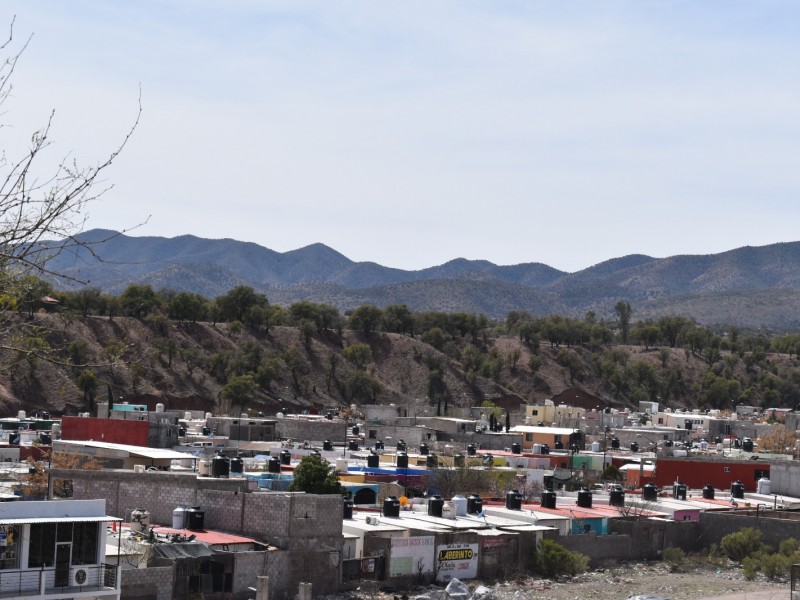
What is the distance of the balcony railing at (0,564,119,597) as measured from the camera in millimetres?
22688

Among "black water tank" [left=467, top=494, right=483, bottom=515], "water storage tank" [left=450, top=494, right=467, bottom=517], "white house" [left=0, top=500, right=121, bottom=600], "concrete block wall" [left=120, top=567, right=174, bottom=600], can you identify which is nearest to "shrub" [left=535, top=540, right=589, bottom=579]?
"water storage tank" [left=450, top=494, right=467, bottom=517]

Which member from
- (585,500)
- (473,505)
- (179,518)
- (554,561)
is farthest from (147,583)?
(585,500)

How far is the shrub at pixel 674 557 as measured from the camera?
133 ft

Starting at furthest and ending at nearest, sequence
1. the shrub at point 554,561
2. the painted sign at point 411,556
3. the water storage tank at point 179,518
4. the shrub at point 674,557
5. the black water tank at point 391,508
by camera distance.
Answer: the shrub at point 674,557 → the black water tank at point 391,508 → the shrub at point 554,561 → the painted sign at point 411,556 → the water storage tank at point 179,518

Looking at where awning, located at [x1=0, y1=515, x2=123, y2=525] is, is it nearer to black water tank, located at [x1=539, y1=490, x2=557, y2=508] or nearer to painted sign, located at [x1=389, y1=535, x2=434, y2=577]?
painted sign, located at [x1=389, y1=535, x2=434, y2=577]

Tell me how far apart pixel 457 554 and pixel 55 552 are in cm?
1437

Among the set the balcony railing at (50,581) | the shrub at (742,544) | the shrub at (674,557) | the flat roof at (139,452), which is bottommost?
the shrub at (674,557)

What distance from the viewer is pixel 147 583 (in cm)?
2689

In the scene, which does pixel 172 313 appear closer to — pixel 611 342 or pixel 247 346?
pixel 247 346

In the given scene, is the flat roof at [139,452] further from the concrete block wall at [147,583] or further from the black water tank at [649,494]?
the black water tank at [649,494]

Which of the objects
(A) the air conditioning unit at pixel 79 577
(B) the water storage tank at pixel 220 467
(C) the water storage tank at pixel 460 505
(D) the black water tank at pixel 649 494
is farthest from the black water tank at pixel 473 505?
(A) the air conditioning unit at pixel 79 577

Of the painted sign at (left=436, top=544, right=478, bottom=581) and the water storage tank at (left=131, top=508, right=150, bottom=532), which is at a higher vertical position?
the water storage tank at (left=131, top=508, right=150, bottom=532)

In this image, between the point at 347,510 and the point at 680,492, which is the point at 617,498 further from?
the point at 347,510

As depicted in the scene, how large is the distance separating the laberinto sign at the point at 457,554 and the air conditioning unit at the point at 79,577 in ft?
43.8
